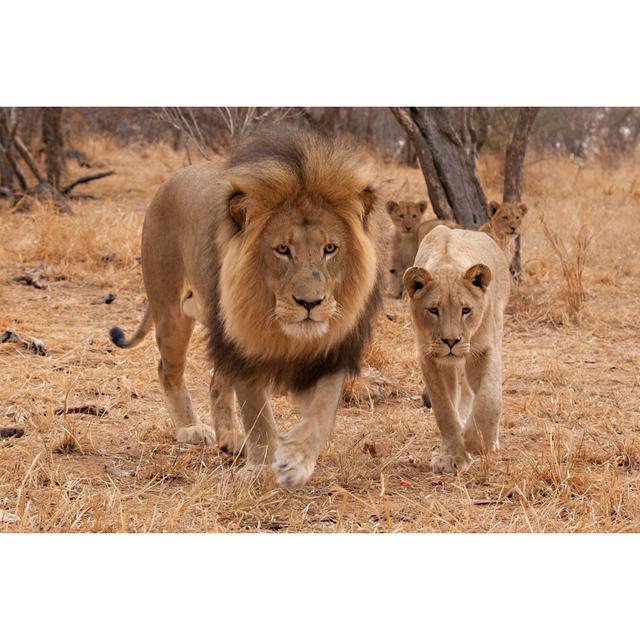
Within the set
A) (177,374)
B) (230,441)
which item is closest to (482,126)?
(177,374)

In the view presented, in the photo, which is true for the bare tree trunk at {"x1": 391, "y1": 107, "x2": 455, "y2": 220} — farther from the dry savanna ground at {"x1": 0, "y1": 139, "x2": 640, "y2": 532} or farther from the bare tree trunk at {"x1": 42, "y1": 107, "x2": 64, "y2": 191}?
the bare tree trunk at {"x1": 42, "y1": 107, "x2": 64, "y2": 191}

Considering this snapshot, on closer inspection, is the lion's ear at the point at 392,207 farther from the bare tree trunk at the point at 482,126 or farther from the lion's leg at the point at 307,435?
the lion's leg at the point at 307,435

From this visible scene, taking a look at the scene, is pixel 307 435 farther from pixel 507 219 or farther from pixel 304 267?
pixel 507 219

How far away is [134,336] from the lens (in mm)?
3836

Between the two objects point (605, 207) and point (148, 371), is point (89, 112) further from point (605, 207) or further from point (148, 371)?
point (148, 371)

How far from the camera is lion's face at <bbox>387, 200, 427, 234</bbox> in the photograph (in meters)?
6.31

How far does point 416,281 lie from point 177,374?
38.1 inches

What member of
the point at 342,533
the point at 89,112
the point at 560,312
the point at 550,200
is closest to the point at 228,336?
the point at 342,533

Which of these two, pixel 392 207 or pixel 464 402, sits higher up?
pixel 392 207

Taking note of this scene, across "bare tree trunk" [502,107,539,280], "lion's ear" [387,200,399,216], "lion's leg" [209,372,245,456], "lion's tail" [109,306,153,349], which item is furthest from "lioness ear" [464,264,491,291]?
"lion's ear" [387,200,399,216]

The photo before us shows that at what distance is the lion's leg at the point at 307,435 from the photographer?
2.54m

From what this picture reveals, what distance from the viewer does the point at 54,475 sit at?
2871 mm

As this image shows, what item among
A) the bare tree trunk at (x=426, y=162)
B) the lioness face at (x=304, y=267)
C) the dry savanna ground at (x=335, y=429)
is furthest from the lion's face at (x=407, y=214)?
the lioness face at (x=304, y=267)

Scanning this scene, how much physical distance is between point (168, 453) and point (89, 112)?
26.4 feet
